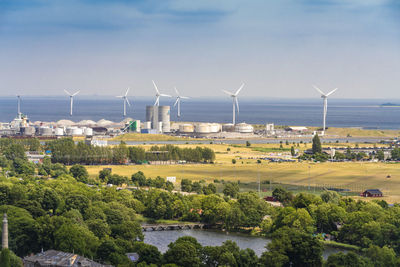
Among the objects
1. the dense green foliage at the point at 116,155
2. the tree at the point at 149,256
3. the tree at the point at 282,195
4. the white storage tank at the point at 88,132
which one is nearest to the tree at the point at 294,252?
the tree at the point at 149,256

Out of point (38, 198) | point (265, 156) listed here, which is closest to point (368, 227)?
point (38, 198)

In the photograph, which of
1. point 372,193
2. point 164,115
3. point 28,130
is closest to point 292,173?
point 372,193

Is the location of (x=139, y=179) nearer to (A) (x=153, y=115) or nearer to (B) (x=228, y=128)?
(B) (x=228, y=128)

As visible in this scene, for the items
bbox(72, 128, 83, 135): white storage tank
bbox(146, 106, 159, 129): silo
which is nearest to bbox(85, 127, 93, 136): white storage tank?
bbox(72, 128, 83, 135): white storage tank

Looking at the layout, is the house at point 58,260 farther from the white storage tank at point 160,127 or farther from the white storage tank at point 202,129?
the white storage tank at point 160,127

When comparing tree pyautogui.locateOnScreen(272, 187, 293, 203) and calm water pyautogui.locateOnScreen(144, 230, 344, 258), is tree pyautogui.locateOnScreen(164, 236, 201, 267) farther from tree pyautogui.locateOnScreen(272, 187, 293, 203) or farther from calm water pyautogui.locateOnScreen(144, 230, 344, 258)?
tree pyautogui.locateOnScreen(272, 187, 293, 203)

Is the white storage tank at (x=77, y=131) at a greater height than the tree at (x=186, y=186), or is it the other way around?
the white storage tank at (x=77, y=131)
